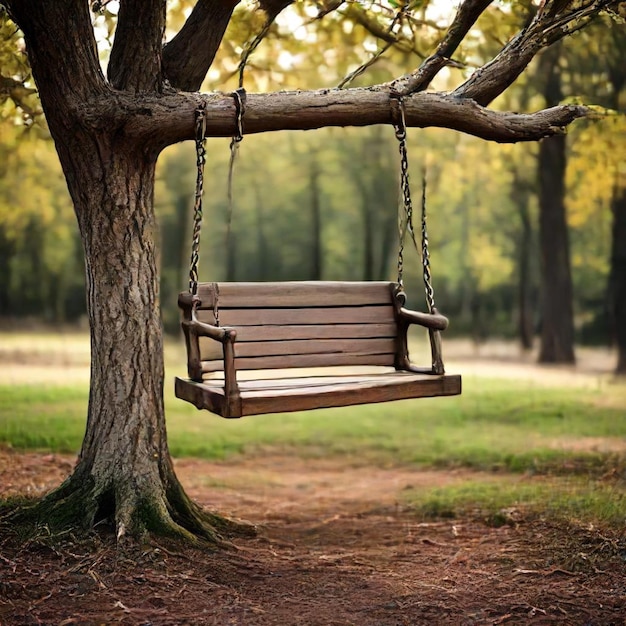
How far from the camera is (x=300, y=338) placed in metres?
5.55

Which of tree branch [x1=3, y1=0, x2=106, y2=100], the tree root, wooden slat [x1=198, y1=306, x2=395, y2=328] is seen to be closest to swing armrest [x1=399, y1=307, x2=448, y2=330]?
wooden slat [x1=198, y1=306, x2=395, y2=328]

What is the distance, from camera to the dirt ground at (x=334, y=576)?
14.6 feet

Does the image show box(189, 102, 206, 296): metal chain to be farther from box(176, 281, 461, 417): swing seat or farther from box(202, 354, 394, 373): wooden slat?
box(202, 354, 394, 373): wooden slat

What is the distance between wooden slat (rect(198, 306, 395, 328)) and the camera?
5.34 metres

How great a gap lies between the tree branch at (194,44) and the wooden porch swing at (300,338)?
80 cm

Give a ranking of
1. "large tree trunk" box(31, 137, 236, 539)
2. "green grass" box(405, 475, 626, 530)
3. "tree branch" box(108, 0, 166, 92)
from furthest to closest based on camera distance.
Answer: "green grass" box(405, 475, 626, 530) → "tree branch" box(108, 0, 166, 92) → "large tree trunk" box(31, 137, 236, 539)

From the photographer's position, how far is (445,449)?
9734mm

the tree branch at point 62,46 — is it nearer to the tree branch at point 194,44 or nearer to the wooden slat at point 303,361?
the tree branch at point 194,44

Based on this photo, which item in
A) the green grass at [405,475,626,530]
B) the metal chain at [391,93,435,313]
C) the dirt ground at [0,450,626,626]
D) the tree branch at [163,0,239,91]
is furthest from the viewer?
the green grass at [405,475,626,530]

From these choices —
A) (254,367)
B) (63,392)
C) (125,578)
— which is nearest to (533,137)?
(254,367)

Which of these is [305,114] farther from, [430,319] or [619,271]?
[619,271]

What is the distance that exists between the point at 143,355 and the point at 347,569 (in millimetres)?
1775

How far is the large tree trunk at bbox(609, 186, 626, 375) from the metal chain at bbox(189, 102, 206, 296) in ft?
34.0

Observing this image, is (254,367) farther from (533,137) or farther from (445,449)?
(445,449)
